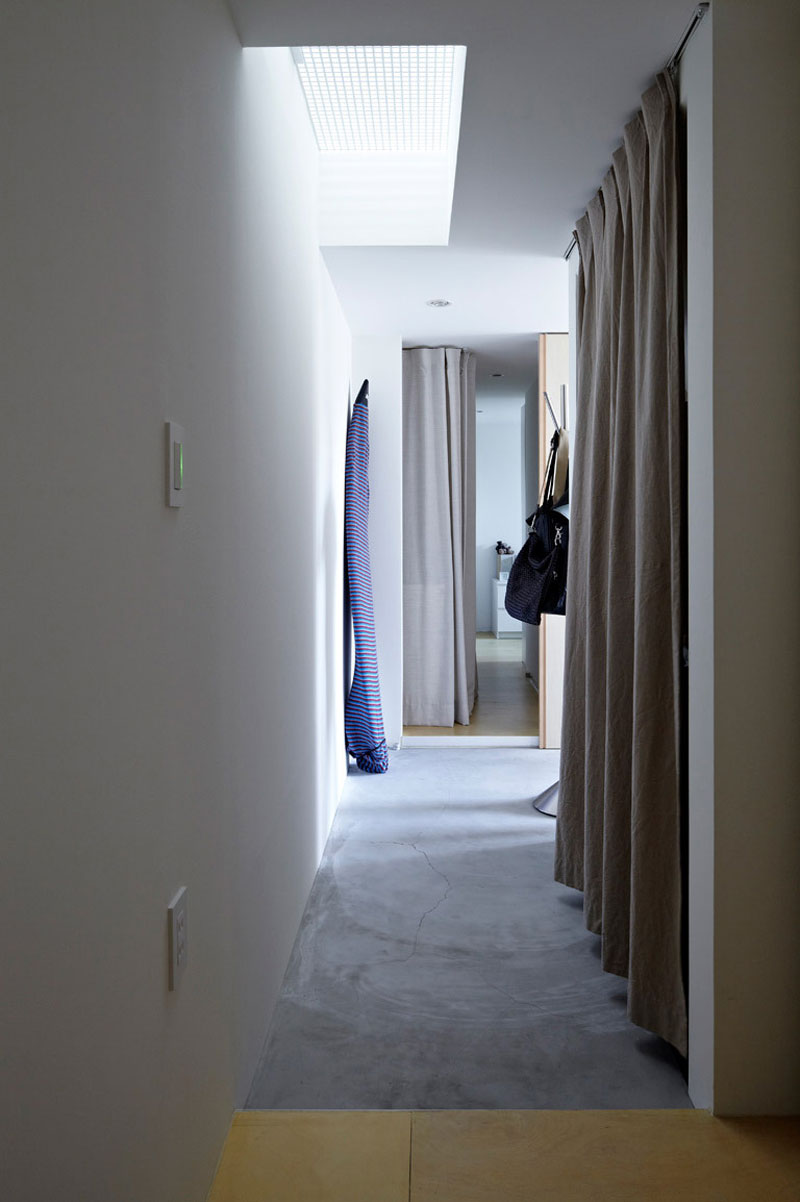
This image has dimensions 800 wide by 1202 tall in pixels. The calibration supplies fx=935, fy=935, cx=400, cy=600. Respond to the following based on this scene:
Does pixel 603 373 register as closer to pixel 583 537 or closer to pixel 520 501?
pixel 583 537

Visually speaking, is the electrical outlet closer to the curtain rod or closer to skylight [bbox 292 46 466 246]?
the curtain rod

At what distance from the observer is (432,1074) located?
1935 mm

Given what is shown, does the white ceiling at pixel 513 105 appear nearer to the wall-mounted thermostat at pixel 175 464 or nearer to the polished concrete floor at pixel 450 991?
the wall-mounted thermostat at pixel 175 464

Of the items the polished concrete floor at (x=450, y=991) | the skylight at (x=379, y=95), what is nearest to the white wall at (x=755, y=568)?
the polished concrete floor at (x=450, y=991)

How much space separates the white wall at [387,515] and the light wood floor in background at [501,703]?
0.37 meters

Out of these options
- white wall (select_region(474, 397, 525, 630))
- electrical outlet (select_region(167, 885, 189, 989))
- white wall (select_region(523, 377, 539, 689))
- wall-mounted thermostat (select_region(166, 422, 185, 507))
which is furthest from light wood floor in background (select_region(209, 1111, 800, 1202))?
white wall (select_region(474, 397, 525, 630))

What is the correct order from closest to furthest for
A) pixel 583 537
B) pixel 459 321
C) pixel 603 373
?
pixel 603 373
pixel 583 537
pixel 459 321

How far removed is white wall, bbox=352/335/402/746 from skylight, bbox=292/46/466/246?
1.70 meters

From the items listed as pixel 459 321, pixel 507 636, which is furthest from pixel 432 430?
pixel 507 636

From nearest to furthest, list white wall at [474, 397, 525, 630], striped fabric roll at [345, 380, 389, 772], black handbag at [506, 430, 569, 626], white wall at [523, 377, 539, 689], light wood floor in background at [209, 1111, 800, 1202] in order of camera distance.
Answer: light wood floor in background at [209, 1111, 800, 1202], black handbag at [506, 430, 569, 626], striped fabric roll at [345, 380, 389, 772], white wall at [523, 377, 539, 689], white wall at [474, 397, 525, 630]

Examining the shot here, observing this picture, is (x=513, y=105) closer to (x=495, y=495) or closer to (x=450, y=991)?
(x=450, y=991)

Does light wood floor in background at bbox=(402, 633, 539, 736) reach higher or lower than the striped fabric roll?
lower

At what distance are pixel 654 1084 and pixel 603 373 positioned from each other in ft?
5.64

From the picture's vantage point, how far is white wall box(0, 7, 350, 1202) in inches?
34.2
